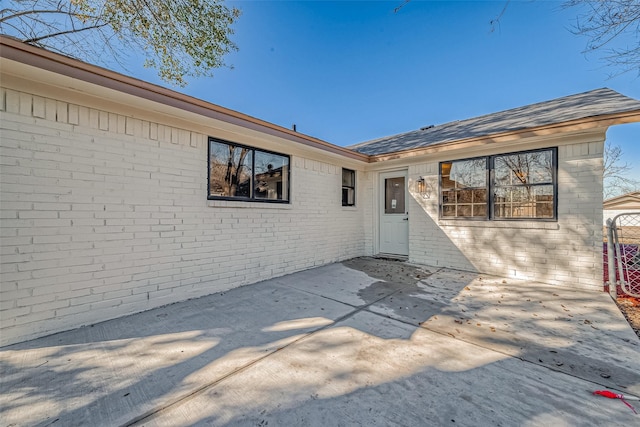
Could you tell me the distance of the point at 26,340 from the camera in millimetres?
2660

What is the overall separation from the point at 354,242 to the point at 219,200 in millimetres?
4179

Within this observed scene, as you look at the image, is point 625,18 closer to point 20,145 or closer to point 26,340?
point 20,145

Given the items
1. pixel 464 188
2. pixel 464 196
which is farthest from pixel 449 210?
pixel 464 188

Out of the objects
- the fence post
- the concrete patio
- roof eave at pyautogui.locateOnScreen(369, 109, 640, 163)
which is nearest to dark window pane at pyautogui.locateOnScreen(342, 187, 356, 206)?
roof eave at pyautogui.locateOnScreen(369, 109, 640, 163)

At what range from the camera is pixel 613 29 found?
3.60 metres

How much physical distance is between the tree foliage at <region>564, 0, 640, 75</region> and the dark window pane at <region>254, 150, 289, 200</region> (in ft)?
17.0

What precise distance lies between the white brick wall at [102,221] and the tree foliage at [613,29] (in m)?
5.94

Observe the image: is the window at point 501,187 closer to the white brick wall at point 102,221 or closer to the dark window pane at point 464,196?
the dark window pane at point 464,196

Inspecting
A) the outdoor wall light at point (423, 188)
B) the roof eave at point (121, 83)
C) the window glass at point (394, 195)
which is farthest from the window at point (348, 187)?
the roof eave at point (121, 83)

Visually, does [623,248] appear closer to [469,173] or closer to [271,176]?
[469,173]

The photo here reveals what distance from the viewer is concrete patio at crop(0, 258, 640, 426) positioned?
1.67 m

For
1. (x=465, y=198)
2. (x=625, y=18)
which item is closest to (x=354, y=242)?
(x=465, y=198)

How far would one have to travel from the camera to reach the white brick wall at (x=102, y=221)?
2.64 m

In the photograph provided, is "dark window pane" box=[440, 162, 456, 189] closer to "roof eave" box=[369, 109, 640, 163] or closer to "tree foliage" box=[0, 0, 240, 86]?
"roof eave" box=[369, 109, 640, 163]
